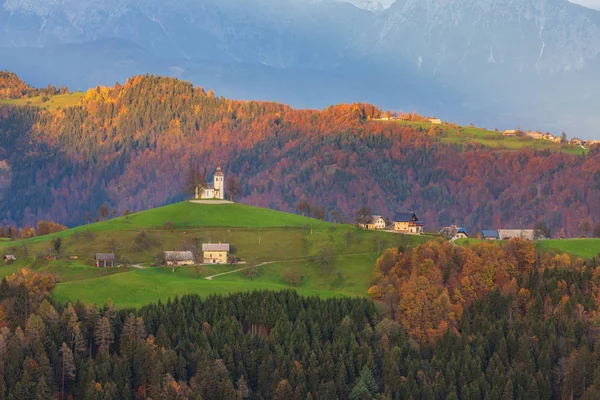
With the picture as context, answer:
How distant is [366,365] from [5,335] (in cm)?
4170

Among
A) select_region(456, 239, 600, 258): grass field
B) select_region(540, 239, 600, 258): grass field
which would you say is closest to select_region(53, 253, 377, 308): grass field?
select_region(456, 239, 600, 258): grass field

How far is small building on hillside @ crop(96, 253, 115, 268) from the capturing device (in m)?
165

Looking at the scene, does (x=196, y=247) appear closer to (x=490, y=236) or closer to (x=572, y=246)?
(x=490, y=236)

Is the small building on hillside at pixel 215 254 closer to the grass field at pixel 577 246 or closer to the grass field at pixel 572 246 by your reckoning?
the grass field at pixel 572 246

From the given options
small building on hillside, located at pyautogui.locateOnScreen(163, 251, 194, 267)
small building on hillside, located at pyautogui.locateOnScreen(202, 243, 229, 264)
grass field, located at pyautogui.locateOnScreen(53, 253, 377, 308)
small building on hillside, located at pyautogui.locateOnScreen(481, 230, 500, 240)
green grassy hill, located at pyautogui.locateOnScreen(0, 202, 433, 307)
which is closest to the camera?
grass field, located at pyautogui.locateOnScreen(53, 253, 377, 308)

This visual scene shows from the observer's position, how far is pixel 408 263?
163 m

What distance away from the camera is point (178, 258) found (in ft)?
566

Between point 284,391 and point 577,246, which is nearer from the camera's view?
point 284,391

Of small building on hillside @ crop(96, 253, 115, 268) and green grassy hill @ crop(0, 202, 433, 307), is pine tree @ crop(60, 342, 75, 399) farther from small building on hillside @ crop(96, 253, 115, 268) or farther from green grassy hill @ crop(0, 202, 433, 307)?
small building on hillside @ crop(96, 253, 115, 268)

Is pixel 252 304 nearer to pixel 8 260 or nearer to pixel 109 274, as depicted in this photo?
pixel 109 274

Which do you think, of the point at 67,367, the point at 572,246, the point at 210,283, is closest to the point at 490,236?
the point at 572,246

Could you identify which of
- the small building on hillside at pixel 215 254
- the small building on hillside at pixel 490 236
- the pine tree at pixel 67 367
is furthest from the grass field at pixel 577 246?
the pine tree at pixel 67 367

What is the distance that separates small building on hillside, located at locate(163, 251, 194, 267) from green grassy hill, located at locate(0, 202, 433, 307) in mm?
2818

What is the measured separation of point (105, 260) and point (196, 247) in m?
20.1
